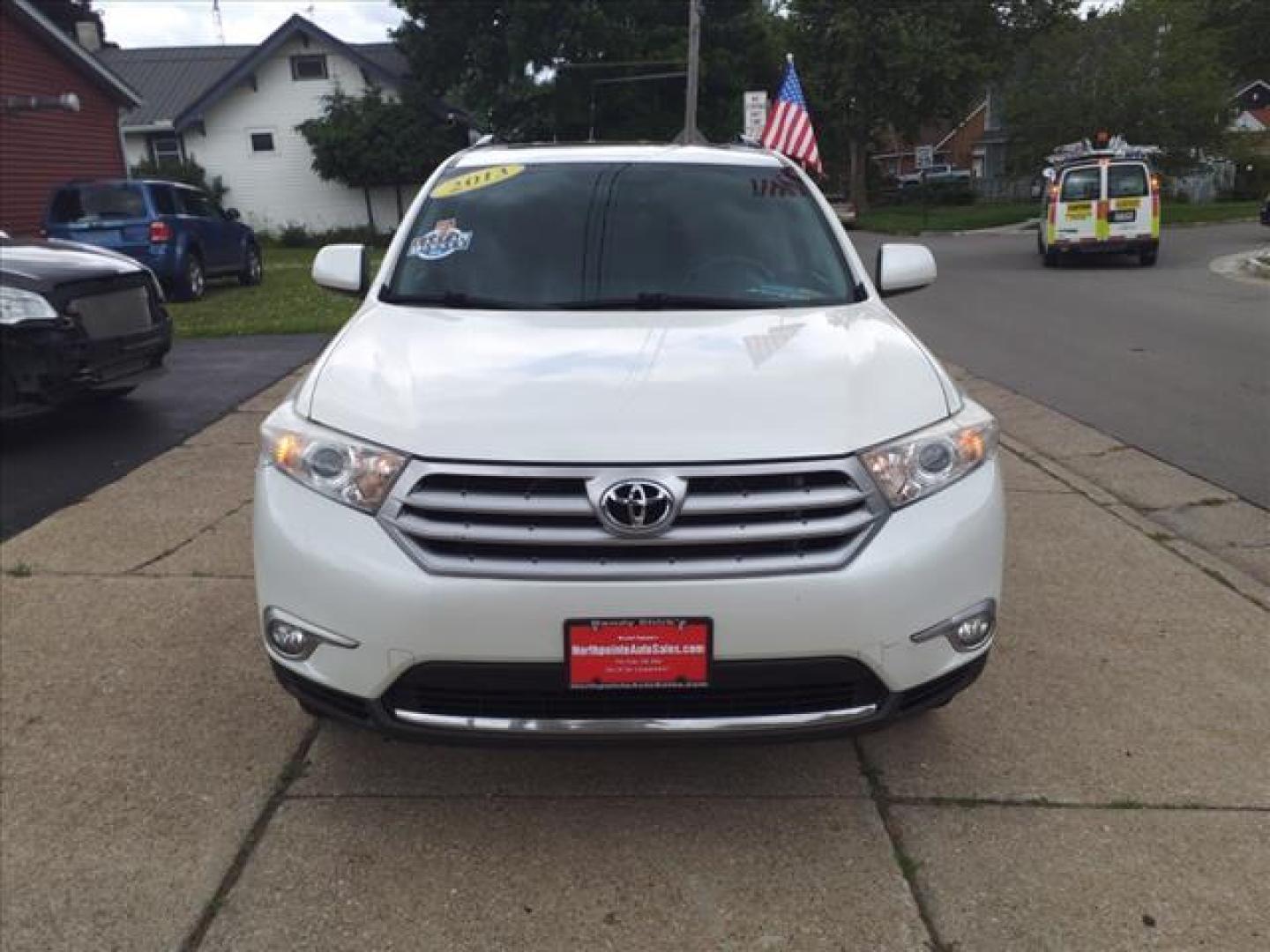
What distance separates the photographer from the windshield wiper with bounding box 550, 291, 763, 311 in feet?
11.0

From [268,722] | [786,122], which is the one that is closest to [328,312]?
[786,122]

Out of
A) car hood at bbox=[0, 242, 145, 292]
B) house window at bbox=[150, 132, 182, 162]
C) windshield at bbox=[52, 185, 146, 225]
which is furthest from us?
house window at bbox=[150, 132, 182, 162]

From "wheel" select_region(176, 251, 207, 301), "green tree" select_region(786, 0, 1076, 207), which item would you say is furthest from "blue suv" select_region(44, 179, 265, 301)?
"green tree" select_region(786, 0, 1076, 207)

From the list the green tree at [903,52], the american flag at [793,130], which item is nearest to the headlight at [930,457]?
the american flag at [793,130]

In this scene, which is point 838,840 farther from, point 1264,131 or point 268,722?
point 1264,131

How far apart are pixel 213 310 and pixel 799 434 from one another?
512 inches

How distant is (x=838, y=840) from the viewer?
2684mm

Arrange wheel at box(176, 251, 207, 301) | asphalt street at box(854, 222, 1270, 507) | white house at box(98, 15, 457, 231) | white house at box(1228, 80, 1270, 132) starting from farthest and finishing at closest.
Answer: white house at box(1228, 80, 1270, 132) < white house at box(98, 15, 457, 231) < wheel at box(176, 251, 207, 301) < asphalt street at box(854, 222, 1270, 507)

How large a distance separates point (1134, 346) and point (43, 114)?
1907 centimetres

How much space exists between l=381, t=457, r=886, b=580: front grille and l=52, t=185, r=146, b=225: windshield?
13.9 metres

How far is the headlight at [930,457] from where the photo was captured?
2.48 metres

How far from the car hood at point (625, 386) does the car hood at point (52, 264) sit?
12.9ft

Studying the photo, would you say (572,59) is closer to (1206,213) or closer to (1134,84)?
(1134,84)

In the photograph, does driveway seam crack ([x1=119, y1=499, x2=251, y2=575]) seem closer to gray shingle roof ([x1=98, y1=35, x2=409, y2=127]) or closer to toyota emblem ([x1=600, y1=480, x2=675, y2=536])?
toyota emblem ([x1=600, y1=480, x2=675, y2=536])
